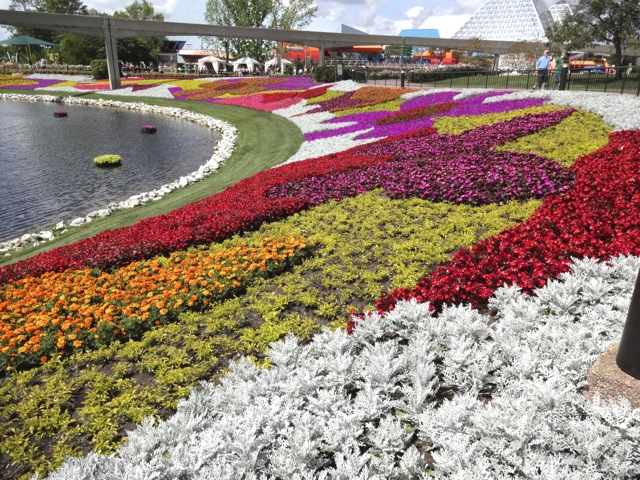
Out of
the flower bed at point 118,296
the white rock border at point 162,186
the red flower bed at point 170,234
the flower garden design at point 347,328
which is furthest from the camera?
the white rock border at point 162,186

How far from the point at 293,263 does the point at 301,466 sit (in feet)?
15.6

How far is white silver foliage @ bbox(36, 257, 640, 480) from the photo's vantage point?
3074mm

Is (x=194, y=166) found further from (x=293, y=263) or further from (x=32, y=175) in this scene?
(x=293, y=263)

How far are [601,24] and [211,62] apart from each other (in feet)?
184

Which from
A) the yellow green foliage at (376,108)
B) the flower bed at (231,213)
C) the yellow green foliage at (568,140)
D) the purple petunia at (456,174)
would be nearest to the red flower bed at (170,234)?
the flower bed at (231,213)

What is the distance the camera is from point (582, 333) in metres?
4.09

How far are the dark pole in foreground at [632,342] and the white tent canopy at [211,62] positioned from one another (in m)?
72.0

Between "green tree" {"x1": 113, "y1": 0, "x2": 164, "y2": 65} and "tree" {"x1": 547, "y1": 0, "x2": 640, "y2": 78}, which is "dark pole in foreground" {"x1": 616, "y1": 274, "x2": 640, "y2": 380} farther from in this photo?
"green tree" {"x1": 113, "y1": 0, "x2": 164, "y2": 65}

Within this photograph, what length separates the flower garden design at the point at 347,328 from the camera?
130 inches

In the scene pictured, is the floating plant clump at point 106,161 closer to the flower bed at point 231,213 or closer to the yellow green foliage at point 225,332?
the flower bed at point 231,213

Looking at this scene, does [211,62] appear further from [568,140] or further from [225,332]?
[225,332]

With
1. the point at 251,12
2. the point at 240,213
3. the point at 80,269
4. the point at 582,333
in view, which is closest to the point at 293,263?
the point at 240,213

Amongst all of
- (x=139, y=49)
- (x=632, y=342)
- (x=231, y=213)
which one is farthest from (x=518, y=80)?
(x=139, y=49)

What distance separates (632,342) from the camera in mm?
3242
